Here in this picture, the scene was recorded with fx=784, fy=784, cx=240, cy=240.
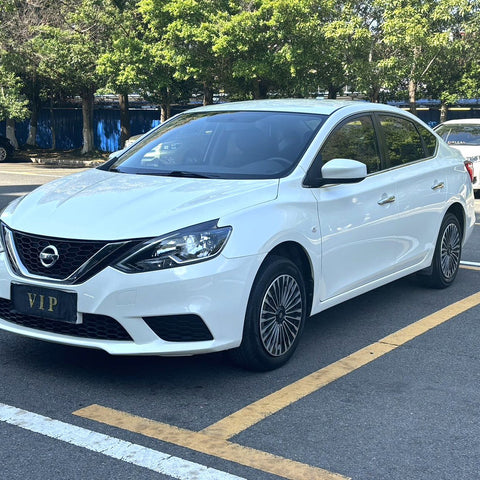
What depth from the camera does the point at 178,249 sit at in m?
4.21

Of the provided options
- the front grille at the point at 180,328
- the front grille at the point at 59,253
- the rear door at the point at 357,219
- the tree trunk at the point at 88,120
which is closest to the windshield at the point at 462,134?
the rear door at the point at 357,219

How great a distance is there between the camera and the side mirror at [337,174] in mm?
5016

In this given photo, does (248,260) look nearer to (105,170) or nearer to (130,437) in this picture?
(130,437)

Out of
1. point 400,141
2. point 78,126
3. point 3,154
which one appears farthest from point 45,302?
point 78,126

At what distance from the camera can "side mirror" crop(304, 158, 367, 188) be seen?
5016 mm

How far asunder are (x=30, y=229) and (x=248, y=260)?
125 cm

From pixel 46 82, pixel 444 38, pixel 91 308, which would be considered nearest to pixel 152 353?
pixel 91 308

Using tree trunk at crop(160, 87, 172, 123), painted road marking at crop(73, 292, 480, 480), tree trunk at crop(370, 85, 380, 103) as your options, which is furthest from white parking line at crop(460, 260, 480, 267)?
tree trunk at crop(160, 87, 172, 123)

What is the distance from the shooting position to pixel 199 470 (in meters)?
3.40

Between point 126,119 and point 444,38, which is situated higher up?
point 444,38

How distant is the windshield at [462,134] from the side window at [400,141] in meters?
8.47

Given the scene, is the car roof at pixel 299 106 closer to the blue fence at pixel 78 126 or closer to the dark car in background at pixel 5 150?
the dark car in background at pixel 5 150

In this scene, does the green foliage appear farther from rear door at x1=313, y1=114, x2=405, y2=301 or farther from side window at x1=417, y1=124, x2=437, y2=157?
rear door at x1=313, y1=114, x2=405, y2=301

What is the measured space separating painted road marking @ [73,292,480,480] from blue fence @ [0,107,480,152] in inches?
968
